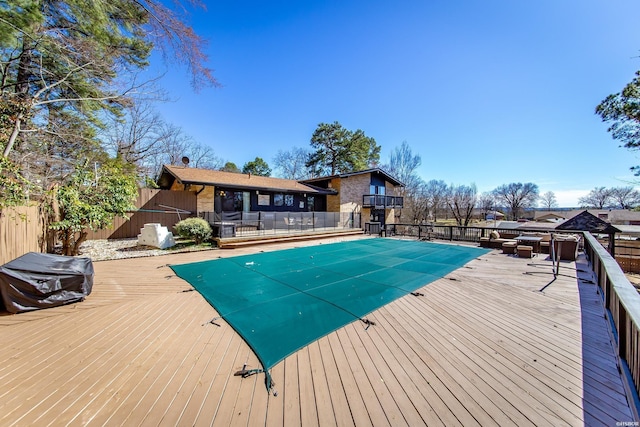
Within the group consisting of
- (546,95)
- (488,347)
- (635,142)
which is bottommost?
(488,347)

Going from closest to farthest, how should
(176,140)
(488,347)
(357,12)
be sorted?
1. (488,347)
2. (357,12)
3. (176,140)

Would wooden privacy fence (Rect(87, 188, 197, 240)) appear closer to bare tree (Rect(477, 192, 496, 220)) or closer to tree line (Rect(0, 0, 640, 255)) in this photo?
tree line (Rect(0, 0, 640, 255))

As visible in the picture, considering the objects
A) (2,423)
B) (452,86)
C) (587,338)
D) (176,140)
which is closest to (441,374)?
(587,338)

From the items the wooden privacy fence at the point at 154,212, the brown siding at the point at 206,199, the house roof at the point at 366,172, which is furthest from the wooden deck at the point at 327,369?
the house roof at the point at 366,172

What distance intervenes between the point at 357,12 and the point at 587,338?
376 inches

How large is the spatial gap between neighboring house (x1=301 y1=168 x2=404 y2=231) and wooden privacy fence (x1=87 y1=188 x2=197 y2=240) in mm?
9033

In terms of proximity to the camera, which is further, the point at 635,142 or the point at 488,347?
the point at 635,142

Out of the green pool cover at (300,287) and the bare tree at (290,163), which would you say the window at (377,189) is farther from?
the bare tree at (290,163)

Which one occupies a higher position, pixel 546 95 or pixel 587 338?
pixel 546 95

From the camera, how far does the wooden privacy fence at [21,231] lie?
3.96 meters

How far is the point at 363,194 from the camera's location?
57.5 feet

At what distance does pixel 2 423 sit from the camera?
152 cm

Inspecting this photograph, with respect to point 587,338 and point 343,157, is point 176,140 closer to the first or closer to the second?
point 343,157

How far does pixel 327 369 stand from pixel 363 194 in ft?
52.6
